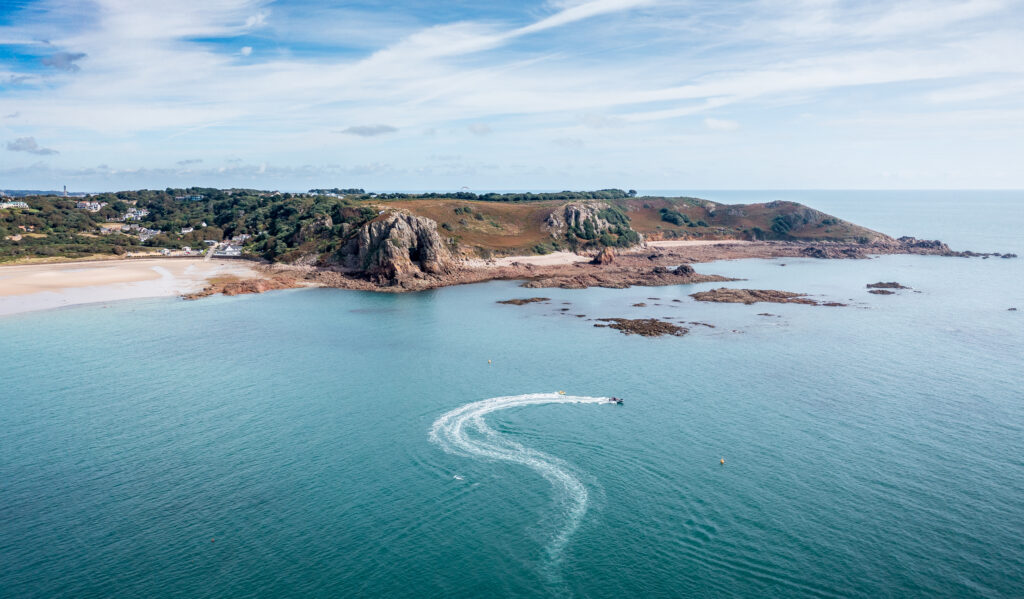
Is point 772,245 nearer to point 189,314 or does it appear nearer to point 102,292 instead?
point 189,314

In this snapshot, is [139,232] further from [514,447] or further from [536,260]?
[514,447]

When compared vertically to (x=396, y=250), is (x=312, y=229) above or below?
above

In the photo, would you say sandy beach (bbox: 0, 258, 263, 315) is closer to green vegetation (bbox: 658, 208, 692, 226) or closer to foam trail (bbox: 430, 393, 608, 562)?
foam trail (bbox: 430, 393, 608, 562)

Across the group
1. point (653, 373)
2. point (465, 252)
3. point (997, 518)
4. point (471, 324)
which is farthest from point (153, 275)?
point (997, 518)

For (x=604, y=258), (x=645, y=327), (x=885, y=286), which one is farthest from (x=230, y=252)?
(x=885, y=286)

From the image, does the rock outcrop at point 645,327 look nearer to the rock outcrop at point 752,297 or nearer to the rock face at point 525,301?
the rock face at point 525,301

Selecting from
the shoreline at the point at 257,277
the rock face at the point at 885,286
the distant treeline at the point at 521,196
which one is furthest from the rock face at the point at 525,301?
the distant treeline at the point at 521,196
